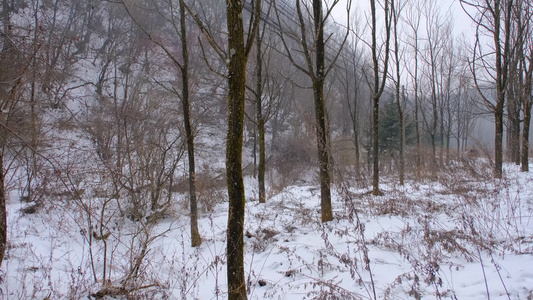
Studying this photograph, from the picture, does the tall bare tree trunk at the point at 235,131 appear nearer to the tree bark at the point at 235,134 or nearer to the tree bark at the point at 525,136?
the tree bark at the point at 235,134

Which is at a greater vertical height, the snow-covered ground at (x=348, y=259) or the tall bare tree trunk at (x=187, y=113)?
the tall bare tree trunk at (x=187, y=113)

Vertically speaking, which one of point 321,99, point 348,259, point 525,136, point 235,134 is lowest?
point 348,259

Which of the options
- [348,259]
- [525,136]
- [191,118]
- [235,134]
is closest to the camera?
[235,134]

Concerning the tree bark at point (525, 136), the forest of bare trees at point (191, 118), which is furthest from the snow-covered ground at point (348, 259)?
the tree bark at point (525, 136)

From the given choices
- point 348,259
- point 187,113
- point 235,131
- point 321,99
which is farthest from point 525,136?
point 235,131

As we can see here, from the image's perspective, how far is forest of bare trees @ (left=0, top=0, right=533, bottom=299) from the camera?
3545 mm

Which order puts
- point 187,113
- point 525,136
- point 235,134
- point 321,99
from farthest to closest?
point 525,136, point 187,113, point 321,99, point 235,134

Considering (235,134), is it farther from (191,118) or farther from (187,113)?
(191,118)

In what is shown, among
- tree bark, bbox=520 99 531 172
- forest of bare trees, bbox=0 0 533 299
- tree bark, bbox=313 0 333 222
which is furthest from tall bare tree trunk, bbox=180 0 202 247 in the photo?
tree bark, bbox=520 99 531 172

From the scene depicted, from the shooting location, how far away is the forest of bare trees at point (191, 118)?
354 cm

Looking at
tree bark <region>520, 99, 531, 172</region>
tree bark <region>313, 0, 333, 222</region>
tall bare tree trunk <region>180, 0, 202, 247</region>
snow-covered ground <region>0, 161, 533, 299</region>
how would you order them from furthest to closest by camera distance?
tree bark <region>520, 99, 531, 172</region>
tall bare tree trunk <region>180, 0, 202, 247</region>
tree bark <region>313, 0, 333, 222</region>
snow-covered ground <region>0, 161, 533, 299</region>

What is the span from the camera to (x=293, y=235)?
5402mm

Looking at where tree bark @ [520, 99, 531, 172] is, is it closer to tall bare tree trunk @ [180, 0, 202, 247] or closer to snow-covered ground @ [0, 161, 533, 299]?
snow-covered ground @ [0, 161, 533, 299]

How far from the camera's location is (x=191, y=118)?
50.6 feet
